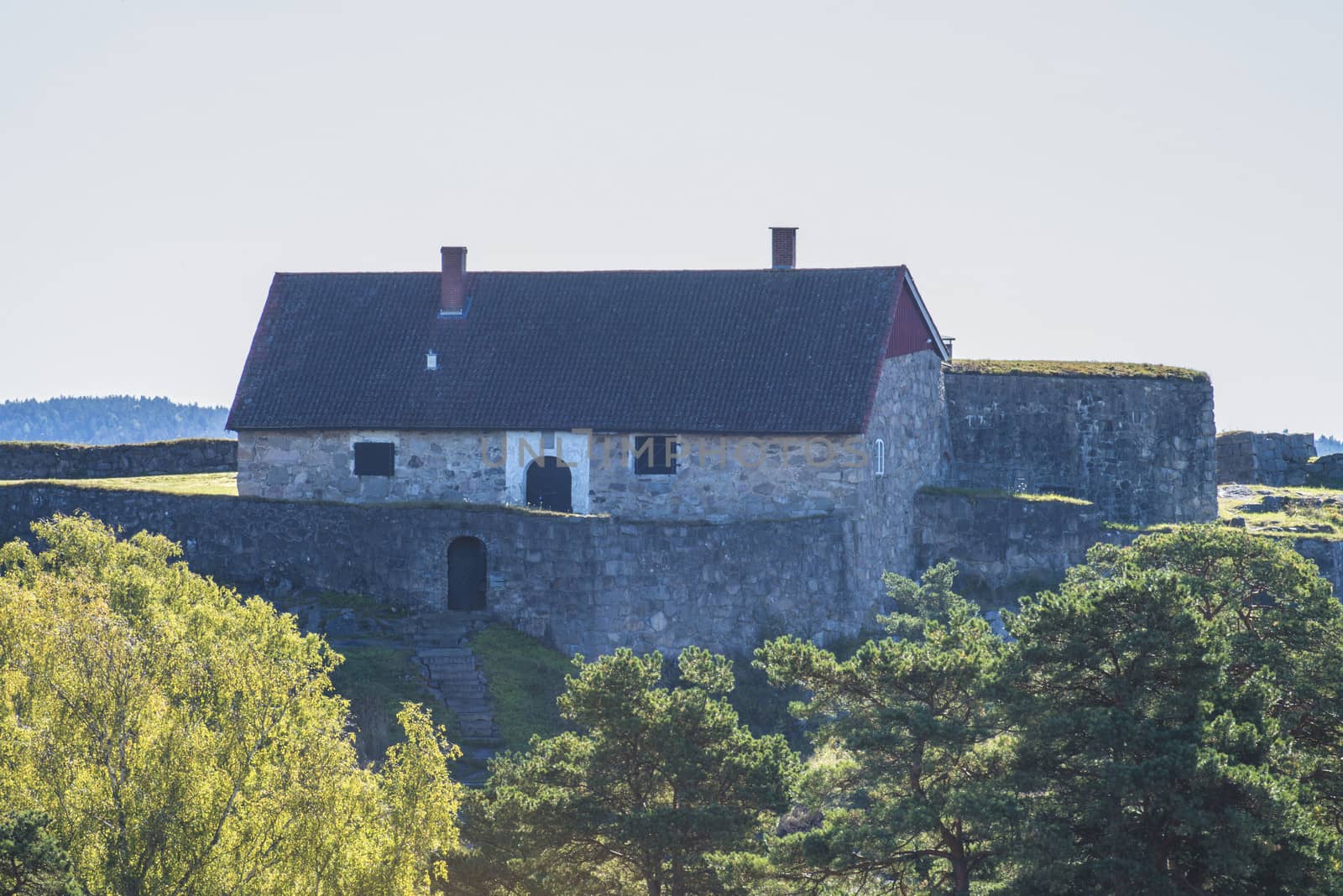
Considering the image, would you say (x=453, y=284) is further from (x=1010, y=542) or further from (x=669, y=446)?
(x=1010, y=542)

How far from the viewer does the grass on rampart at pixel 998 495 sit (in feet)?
145

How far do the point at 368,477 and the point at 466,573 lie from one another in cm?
649

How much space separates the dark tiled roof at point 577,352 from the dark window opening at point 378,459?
0.45 metres

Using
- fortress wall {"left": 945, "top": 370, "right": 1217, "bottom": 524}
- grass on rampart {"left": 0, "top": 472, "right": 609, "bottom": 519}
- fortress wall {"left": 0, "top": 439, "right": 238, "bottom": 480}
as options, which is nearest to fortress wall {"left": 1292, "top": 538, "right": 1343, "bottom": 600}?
fortress wall {"left": 945, "top": 370, "right": 1217, "bottom": 524}

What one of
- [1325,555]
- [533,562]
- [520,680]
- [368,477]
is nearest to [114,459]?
[368,477]

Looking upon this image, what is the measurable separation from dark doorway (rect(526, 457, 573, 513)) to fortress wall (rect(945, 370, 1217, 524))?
10.3 metres

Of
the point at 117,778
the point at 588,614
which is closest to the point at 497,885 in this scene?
the point at 117,778

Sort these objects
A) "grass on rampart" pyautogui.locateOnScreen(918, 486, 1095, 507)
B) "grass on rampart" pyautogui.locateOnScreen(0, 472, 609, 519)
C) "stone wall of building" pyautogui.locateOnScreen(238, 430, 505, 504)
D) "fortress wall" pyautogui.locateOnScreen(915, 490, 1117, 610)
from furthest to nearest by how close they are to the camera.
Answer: "grass on rampart" pyautogui.locateOnScreen(918, 486, 1095, 507) → "fortress wall" pyautogui.locateOnScreen(915, 490, 1117, 610) → "stone wall of building" pyautogui.locateOnScreen(238, 430, 505, 504) → "grass on rampart" pyautogui.locateOnScreen(0, 472, 609, 519)

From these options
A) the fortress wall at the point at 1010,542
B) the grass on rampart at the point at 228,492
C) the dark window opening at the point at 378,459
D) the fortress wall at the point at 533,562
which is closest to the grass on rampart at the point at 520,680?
the fortress wall at the point at 533,562

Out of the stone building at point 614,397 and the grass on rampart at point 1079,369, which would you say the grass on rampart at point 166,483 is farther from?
the grass on rampart at point 1079,369

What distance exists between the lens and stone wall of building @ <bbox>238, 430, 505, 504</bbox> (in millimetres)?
43469

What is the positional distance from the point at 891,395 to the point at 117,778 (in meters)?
22.9

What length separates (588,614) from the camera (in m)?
37.3

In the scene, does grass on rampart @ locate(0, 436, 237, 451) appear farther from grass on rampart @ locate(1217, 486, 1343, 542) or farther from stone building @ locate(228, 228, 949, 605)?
grass on rampart @ locate(1217, 486, 1343, 542)
